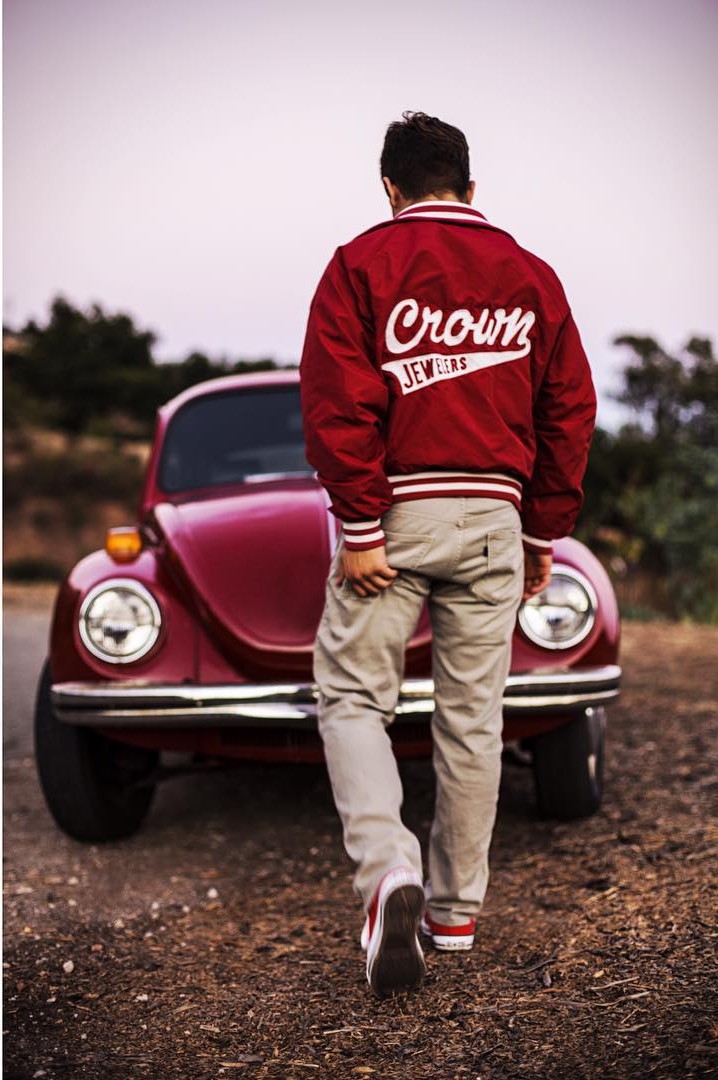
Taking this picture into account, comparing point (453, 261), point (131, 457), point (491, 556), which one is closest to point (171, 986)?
point (491, 556)

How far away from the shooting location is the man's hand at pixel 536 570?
2852 mm

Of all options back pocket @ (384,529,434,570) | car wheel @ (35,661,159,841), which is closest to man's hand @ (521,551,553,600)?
back pocket @ (384,529,434,570)

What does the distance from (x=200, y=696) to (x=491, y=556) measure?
1.11m

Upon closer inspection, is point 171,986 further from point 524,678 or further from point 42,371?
point 42,371

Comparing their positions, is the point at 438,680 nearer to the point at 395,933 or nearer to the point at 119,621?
the point at 395,933

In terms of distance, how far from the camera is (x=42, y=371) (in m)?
24.3

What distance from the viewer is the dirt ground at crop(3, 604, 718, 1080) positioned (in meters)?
2.18

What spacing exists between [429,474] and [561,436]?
403 millimetres

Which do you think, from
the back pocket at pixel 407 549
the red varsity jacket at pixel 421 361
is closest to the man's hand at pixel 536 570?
the red varsity jacket at pixel 421 361

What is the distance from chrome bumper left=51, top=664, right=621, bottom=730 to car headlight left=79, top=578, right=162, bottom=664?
4.3 inches

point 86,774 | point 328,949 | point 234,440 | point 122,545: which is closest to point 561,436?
point 328,949

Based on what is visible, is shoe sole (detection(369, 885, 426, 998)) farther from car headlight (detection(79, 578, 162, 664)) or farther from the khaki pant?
car headlight (detection(79, 578, 162, 664))

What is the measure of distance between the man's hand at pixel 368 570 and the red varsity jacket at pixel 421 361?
0.03 m

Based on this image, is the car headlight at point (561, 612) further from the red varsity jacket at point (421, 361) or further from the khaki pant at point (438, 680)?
the red varsity jacket at point (421, 361)
